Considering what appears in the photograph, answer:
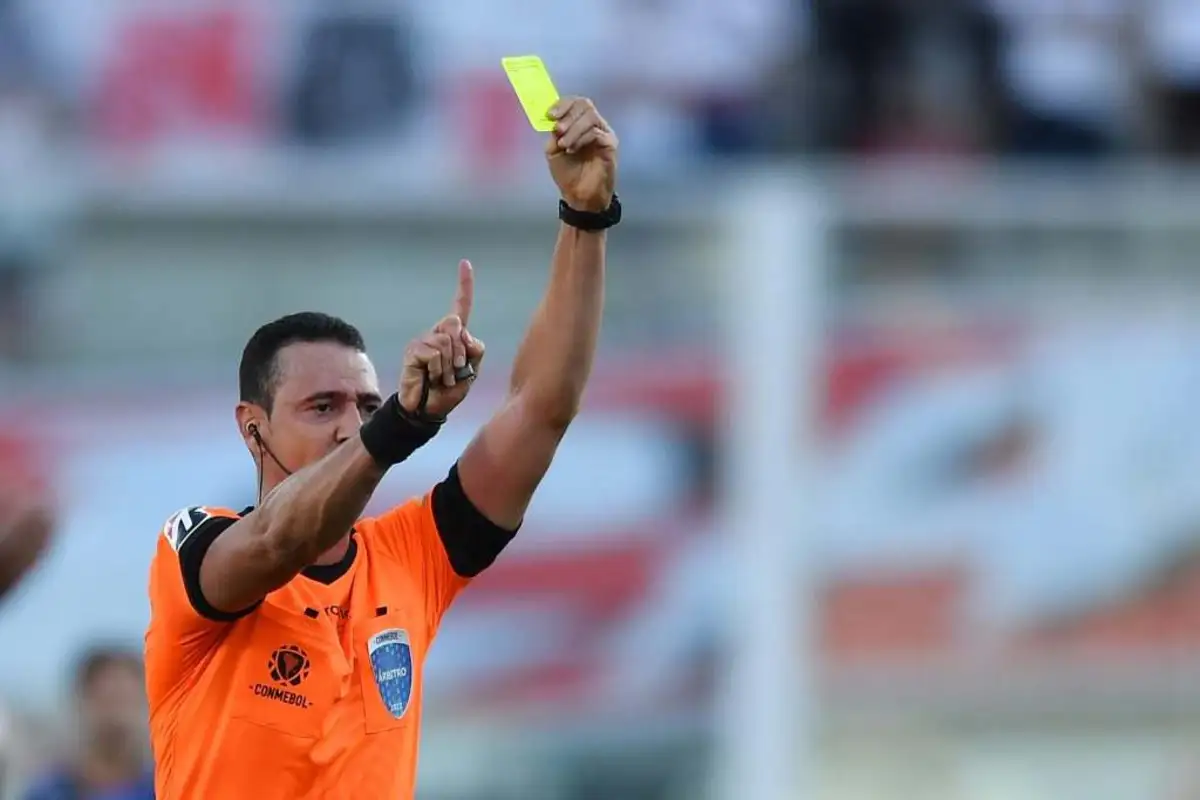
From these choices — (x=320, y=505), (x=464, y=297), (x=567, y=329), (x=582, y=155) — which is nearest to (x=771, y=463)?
(x=567, y=329)

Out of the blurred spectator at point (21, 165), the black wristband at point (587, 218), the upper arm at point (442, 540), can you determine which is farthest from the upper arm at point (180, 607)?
the blurred spectator at point (21, 165)

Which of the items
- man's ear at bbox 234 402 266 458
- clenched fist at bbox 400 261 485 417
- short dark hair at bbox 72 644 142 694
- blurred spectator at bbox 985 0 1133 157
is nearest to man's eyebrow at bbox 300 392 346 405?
man's ear at bbox 234 402 266 458

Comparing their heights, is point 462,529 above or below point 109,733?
below

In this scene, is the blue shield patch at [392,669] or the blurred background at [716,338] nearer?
the blue shield patch at [392,669]

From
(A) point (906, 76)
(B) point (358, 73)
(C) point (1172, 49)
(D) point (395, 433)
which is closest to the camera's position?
(D) point (395, 433)

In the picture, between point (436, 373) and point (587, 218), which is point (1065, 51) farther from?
point (436, 373)

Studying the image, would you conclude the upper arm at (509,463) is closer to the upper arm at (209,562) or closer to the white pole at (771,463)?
the upper arm at (209,562)

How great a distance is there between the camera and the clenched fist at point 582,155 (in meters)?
5.02

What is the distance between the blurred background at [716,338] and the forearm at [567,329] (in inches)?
282

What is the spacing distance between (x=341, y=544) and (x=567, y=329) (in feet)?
2.34

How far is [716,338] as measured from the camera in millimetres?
13383

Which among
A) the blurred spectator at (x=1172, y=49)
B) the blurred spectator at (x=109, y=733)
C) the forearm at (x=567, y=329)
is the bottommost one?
the forearm at (x=567, y=329)

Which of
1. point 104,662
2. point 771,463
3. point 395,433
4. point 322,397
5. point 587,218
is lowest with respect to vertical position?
point 395,433

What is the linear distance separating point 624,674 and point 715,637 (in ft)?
1.90
